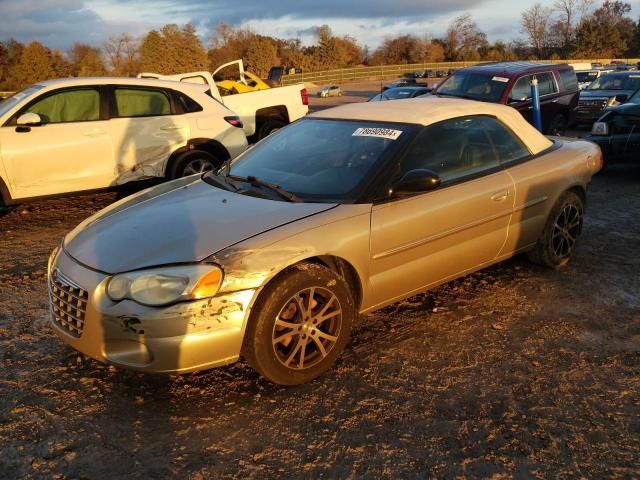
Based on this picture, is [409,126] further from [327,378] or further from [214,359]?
[214,359]

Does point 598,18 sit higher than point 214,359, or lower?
higher

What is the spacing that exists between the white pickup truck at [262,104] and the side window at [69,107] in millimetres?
3378

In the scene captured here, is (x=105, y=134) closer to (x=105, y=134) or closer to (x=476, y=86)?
(x=105, y=134)

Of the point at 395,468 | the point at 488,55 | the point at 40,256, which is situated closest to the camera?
the point at 395,468

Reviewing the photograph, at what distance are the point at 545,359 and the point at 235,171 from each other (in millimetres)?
2491

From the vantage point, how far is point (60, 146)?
255 inches

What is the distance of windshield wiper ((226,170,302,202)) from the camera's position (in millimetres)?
3535

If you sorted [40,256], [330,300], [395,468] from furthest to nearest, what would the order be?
1. [40,256]
2. [330,300]
3. [395,468]

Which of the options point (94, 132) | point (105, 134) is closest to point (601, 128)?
point (105, 134)

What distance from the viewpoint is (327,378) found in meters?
3.30

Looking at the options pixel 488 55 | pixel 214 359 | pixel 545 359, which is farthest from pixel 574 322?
pixel 488 55

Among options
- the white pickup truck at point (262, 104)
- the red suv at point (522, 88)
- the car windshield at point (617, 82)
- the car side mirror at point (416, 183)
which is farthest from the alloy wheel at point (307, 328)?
the car windshield at point (617, 82)

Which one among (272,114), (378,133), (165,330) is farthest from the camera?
(272,114)

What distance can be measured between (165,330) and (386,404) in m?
1.22
